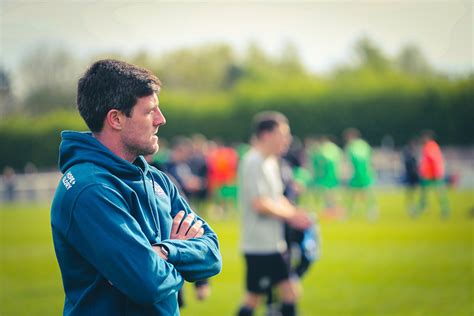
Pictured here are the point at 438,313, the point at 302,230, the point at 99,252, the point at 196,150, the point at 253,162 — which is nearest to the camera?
the point at 99,252

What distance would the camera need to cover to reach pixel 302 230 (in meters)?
8.16

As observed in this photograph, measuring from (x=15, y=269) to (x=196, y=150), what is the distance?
44.6 ft

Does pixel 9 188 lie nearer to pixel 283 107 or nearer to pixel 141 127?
pixel 283 107

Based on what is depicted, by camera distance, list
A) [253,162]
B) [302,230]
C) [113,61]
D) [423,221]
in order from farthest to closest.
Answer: [423,221] → [302,230] → [253,162] → [113,61]

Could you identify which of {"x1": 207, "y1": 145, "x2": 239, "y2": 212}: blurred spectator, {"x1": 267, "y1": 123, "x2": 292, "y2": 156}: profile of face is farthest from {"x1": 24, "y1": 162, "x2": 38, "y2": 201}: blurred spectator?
{"x1": 267, "y1": 123, "x2": 292, "y2": 156}: profile of face

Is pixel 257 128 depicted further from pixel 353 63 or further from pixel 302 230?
pixel 353 63

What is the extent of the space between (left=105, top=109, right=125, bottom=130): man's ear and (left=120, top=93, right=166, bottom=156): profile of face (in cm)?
2

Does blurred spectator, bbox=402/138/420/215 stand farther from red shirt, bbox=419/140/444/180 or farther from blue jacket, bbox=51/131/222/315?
blue jacket, bbox=51/131/222/315

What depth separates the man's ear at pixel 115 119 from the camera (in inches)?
121

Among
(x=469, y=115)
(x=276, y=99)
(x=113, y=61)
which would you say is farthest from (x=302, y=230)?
(x=276, y=99)

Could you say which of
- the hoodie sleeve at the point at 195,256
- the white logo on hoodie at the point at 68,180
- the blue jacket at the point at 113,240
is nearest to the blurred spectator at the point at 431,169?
the hoodie sleeve at the point at 195,256

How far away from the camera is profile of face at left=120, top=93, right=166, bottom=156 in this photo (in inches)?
122

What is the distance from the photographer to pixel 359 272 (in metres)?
12.5

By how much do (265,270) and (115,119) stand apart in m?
4.76
